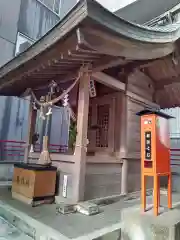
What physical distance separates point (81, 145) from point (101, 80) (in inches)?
63.0

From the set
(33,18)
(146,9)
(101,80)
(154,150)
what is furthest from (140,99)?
(33,18)

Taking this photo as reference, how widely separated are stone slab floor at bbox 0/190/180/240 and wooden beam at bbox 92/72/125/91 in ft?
8.97

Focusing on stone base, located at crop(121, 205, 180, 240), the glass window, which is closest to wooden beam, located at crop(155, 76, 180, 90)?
stone base, located at crop(121, 205, 180, 240)

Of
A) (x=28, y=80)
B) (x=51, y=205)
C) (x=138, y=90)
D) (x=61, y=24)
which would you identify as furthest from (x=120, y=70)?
(x=51, y=205)

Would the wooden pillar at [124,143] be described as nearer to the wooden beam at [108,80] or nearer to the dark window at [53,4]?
the wooden beam at [108,80]

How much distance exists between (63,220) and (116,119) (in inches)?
114

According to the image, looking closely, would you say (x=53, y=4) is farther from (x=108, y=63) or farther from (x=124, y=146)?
(x=124, y=146)

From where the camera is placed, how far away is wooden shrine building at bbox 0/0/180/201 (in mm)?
2873

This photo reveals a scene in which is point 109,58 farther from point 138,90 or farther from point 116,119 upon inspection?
point 138,90

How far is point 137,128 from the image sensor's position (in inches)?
223

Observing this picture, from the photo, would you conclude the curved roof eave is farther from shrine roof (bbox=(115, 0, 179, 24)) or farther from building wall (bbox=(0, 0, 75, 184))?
building wall (bbox=(0, 0, 75, 184))

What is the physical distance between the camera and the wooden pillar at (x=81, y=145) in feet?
12.9

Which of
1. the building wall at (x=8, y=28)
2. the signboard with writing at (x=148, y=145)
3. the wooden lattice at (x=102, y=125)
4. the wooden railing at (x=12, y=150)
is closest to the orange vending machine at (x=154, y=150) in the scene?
the signboard with writing at (x=148, y=145)

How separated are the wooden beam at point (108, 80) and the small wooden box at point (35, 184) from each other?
7.37 ft
